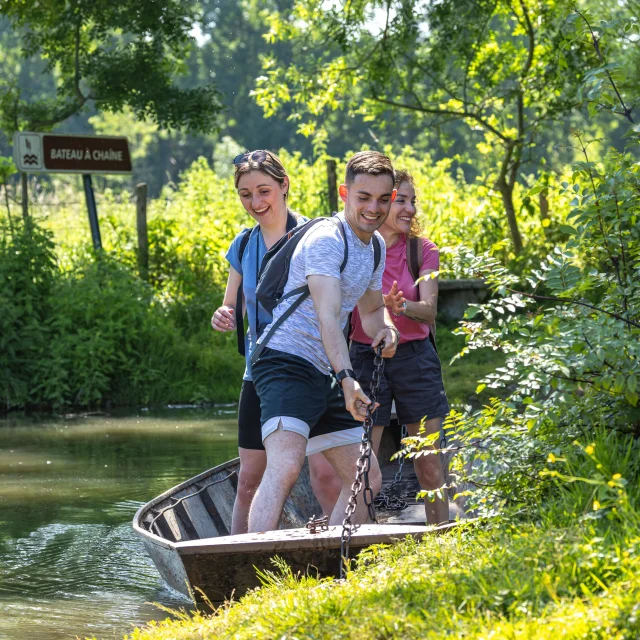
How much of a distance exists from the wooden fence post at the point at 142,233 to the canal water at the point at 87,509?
3182mm

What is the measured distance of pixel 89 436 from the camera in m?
12.3

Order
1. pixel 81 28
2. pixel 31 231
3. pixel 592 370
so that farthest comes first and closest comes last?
pixel 81 28 < pixel 31 231 < pixel 592 370

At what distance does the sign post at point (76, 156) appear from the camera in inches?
613

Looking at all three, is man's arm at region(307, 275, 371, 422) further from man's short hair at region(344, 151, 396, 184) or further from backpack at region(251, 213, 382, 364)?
man's short hair at region(344, 151, 396, 184)

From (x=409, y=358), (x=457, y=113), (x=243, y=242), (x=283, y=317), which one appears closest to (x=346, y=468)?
(x=283, y=317)

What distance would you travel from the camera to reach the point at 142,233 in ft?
54.6

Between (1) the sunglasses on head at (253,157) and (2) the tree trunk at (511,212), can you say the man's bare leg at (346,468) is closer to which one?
(1) the sunglasses on head at (253,157)

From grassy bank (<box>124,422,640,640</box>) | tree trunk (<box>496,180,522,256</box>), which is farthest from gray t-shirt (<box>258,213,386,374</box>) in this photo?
tree trunk (<box>496,180,522,256</box>)

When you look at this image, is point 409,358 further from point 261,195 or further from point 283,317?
point 283,317

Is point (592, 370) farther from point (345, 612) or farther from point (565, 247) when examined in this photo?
point (345, 612)

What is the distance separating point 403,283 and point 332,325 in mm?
1465

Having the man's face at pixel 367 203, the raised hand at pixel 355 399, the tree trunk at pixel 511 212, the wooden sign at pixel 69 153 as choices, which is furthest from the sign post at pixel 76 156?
the raised hand at pixel 355 399

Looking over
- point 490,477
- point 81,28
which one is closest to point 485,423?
point 490,477

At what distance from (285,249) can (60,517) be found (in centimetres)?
418
